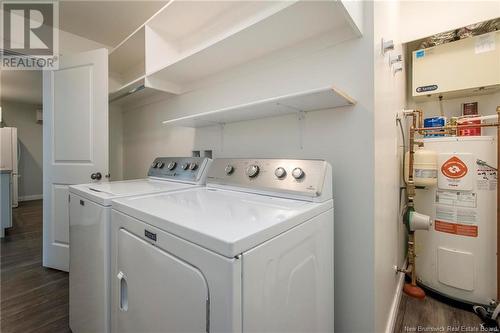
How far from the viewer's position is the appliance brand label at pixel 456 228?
1673mm

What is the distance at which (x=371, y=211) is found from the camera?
44.1 inches

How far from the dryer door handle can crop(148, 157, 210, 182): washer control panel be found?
2.35ft

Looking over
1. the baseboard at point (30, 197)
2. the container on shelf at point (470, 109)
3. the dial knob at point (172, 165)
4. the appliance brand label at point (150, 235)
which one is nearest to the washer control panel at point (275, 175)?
the dial knob at point (172, 165)

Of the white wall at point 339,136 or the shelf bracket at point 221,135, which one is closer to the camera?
the white wall at point 339,136

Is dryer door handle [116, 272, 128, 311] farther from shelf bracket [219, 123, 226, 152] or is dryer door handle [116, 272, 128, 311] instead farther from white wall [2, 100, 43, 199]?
white wall [2, 100, 43, 199]

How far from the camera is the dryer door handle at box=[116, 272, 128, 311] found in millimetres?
930

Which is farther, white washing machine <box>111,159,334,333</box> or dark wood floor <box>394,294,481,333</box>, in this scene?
dark wood floor <box>394,294,481,333</box>

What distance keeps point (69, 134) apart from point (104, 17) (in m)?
1.24

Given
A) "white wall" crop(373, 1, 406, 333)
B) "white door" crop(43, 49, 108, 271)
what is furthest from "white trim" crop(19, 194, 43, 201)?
"white wall" crop(373, 1, 406, 333)

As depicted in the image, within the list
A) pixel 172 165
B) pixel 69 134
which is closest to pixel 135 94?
pixel 69 134

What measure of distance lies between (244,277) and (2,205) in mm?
4126

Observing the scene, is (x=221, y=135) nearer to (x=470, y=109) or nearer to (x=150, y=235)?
(x=150, y=235)

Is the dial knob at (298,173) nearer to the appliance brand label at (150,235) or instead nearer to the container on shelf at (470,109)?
the appliance brand label at (150,235)

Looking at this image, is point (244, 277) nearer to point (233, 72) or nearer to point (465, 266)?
point (233, 72)
